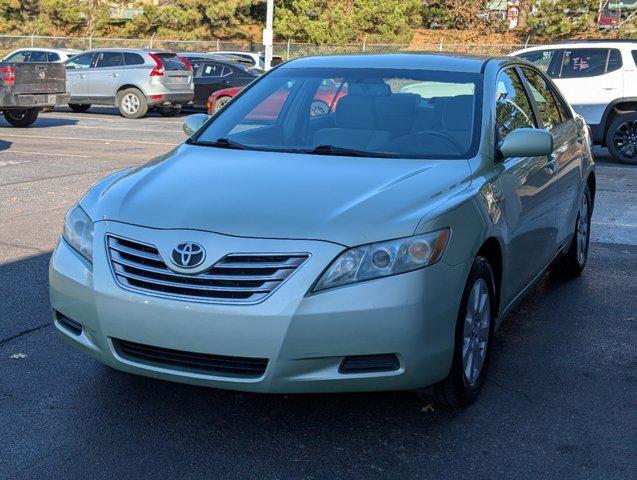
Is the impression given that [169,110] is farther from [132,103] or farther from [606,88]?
[606,88]

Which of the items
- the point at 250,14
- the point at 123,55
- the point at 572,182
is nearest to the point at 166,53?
the point at 123,55

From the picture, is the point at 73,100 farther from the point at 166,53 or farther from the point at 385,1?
the point at 385,1

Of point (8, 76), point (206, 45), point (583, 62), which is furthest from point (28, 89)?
point (206, 45)

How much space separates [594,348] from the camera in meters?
5.42

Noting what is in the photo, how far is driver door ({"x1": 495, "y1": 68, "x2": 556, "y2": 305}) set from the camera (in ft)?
16.0

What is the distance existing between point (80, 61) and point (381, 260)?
870 inches

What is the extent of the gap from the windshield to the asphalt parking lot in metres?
1.25

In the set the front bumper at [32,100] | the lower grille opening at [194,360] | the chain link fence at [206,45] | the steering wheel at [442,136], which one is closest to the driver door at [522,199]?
the steering wheel at [442,136]

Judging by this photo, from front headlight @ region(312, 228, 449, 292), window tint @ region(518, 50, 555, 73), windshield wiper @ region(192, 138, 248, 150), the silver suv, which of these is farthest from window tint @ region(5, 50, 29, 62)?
front headlight @ region(312, 228, 449, 292)

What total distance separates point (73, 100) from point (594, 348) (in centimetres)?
2061

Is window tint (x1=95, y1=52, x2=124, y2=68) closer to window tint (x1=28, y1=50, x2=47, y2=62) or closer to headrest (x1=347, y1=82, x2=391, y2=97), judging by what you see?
window tint (x1=28, y1=50, x2=47, y2=62)

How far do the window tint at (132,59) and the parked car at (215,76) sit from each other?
185 centimetres

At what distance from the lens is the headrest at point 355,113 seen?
17.0 ft

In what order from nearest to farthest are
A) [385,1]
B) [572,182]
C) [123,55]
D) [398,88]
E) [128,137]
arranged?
[398,88] → [572,182] → [128,137] → [123,55] → [385,1]
